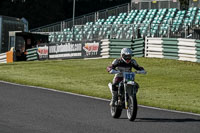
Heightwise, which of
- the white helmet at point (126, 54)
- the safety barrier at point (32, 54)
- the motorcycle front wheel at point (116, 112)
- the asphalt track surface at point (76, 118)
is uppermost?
the white helmet at point (126, 54)

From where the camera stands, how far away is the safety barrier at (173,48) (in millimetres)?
27266

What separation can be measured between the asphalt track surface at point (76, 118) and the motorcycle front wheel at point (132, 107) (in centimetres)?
14

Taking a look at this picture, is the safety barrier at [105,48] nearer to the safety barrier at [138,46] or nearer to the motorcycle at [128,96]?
the safety barrier at [138,46]

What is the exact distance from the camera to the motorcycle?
1124 centimetres

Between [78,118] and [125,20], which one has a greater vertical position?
[125,20]

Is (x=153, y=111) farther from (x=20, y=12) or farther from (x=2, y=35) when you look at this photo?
(x=20, y=12)

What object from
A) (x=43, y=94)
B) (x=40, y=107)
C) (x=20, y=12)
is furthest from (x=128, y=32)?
(x=20, y=12)

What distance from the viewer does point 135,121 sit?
11516 mm

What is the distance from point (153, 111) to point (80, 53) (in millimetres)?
21669

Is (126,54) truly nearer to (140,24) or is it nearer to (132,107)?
(132,107)

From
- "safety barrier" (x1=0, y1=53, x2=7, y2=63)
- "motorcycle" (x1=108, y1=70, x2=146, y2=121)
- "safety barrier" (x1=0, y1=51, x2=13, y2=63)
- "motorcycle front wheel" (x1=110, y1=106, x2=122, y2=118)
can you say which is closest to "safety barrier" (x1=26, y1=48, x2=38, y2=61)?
"safety barrier" (x1=0, y1=51, x2=13, y2=63)

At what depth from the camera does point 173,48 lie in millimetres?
28906

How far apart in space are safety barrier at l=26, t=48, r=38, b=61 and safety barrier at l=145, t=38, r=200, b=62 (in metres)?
10.8

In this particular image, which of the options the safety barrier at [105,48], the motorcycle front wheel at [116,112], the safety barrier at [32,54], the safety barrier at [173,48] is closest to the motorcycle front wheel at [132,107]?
the motorcycle front wheel at [116,112]
